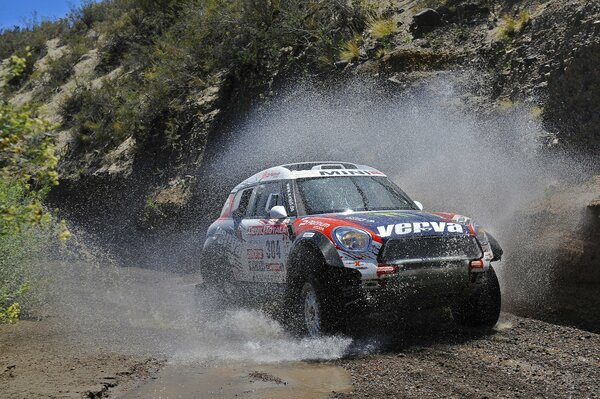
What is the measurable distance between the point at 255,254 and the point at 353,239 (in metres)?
2.07

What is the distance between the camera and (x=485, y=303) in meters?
7.16

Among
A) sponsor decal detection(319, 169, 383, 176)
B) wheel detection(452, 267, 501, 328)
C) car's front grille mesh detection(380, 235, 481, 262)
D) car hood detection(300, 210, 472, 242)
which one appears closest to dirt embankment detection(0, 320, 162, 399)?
car hood detection(300, 210, 472, 242)

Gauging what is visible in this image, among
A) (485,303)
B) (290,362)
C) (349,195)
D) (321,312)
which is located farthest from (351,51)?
(290,362)

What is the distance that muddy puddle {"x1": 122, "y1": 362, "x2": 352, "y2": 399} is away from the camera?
18.0ft

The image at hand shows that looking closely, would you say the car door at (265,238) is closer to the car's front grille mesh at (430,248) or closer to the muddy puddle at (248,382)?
the car's front grille mesh at (430,248)

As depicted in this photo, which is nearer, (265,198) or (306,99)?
(265,198)

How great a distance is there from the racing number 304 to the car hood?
1.97 ft

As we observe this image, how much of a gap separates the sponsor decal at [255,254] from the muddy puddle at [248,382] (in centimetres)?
214

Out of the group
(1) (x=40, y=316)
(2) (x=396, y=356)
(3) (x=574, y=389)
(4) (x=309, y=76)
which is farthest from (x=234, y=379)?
(4) (x=309, y=76)

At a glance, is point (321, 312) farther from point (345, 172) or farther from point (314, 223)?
point (345, 172)

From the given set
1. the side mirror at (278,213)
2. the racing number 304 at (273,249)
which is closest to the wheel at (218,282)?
the racing number 304 at (273,249)

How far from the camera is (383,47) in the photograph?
1592 centimetres

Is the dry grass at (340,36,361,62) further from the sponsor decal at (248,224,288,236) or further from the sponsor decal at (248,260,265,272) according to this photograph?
the sponsor decal at (248,260,265,272)

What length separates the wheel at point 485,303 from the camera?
281 inches
